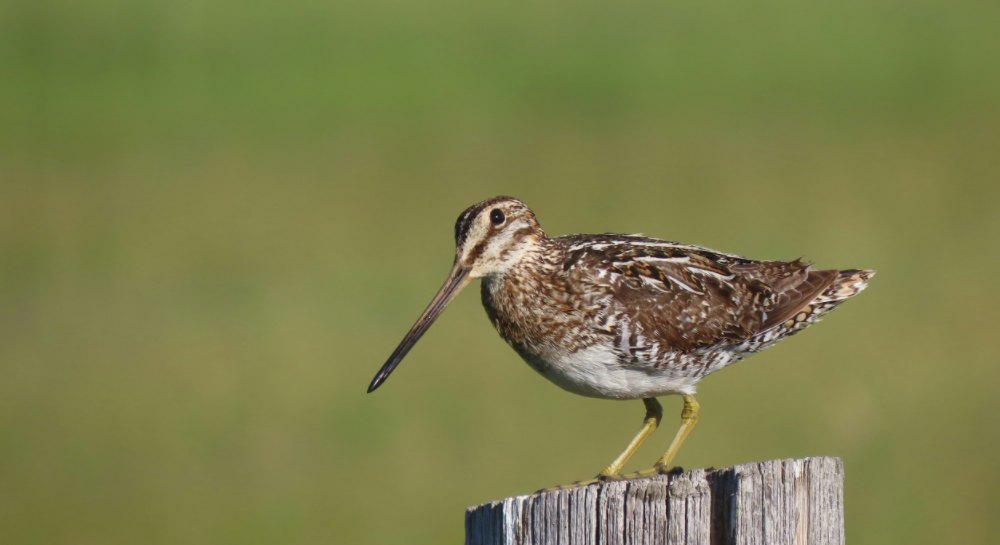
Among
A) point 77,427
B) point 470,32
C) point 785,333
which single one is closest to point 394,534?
point 77,427

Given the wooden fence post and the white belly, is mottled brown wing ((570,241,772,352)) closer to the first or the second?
the white belly

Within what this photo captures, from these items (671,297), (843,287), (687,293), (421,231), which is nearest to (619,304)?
(671,297)

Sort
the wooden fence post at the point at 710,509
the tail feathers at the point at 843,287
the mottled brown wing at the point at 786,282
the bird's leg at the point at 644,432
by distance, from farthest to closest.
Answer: the tail feathers at the point at 843,287
the mottled brown wing at the point at 786,282
the bird's leg at the point at 644,432
the wooden fence post at the point at 710,509

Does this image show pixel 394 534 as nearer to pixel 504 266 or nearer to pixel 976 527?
pixel 976 527

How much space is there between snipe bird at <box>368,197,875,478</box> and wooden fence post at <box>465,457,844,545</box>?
2371 mm

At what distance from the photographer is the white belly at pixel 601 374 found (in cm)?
774

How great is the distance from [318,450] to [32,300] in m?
4.85

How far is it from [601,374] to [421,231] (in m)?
10.1

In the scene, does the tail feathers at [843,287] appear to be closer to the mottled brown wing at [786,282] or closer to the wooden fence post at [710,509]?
the mottled brown wing at [786,282]

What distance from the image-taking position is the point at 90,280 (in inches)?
690

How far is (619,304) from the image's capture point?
7.89 meters

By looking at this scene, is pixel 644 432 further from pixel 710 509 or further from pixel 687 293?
pixel 710 509

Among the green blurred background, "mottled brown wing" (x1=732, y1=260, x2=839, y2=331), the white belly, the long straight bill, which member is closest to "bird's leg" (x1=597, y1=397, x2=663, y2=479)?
the white belly

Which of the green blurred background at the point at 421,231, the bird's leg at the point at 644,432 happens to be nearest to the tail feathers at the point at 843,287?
the bird's leg at the point at 644,432
